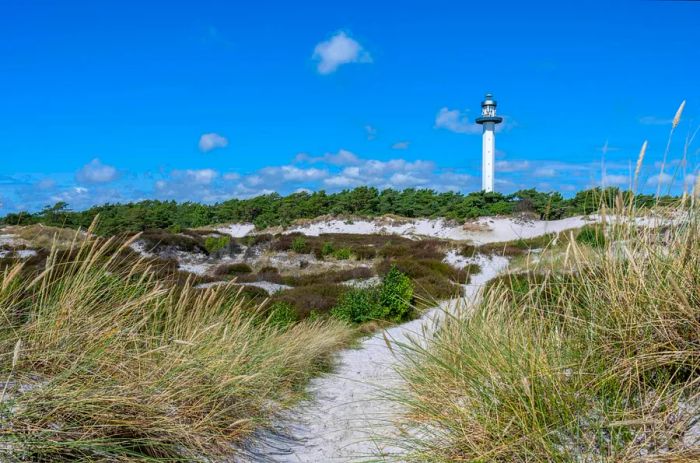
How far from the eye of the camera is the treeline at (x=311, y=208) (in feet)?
118

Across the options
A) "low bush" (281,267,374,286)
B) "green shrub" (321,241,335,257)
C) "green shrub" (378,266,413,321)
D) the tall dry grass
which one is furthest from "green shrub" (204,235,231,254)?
the tall dry grass

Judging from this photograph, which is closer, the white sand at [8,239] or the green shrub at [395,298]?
the green shrub at [395,298]

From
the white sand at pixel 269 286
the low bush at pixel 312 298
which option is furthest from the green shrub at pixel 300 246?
the low bush at pixel 312 298

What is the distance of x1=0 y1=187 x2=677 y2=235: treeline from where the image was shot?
3591 cm

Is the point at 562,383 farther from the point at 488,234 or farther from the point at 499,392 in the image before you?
the point at 488,234

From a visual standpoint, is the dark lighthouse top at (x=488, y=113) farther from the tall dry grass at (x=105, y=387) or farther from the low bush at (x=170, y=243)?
the tall dry grass at (x=105, y=387)

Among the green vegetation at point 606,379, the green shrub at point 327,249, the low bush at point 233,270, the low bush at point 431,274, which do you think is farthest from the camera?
the green shrub at point 327,249

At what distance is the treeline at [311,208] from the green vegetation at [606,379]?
31.2 m

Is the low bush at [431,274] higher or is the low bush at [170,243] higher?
the low bush at [170,243]

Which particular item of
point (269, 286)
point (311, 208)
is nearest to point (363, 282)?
point (269, 286)

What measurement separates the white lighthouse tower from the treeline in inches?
303

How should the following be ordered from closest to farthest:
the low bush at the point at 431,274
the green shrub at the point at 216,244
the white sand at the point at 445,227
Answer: the low bush at the point at 431,274
the green shrub at the point at 216,244
the white sand at the point at 445,227

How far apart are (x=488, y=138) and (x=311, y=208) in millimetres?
19933

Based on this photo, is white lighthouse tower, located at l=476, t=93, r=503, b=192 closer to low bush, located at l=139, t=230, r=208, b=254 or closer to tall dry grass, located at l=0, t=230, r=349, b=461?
low bush, located at l=139, t=230, r=208, b=254
